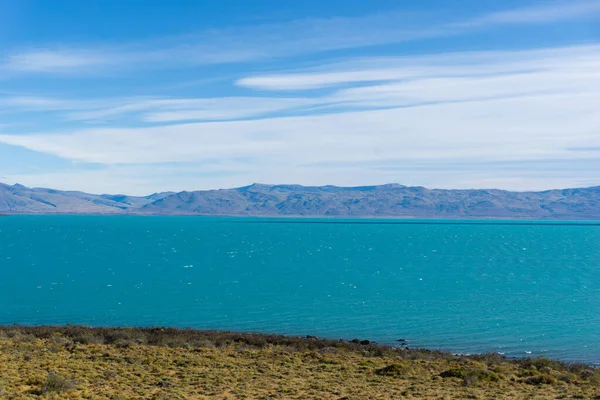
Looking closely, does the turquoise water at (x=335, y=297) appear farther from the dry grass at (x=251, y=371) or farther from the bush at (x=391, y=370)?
the bush at (x=391, y=370)

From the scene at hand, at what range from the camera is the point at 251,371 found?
30016 mm

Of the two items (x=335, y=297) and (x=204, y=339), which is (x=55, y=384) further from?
(x=335, y=297)

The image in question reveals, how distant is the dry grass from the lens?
82.5 ft

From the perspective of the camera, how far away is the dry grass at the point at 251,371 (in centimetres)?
2516

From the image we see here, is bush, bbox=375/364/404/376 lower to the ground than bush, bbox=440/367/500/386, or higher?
lower

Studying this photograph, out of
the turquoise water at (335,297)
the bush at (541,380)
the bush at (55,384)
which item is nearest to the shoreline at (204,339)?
the turquoise water at (335,297)

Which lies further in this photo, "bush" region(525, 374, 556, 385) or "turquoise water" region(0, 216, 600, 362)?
"turquoise water" region(0, 216, 600, 362)

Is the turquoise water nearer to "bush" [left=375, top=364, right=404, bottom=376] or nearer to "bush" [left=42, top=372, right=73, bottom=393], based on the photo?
"bush" [left=375, top=364, right=404, bottom=376]

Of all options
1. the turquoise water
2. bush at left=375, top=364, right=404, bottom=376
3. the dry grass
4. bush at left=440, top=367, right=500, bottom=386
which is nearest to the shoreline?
the dry grass

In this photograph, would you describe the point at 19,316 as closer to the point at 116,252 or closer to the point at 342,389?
the point at 342,389

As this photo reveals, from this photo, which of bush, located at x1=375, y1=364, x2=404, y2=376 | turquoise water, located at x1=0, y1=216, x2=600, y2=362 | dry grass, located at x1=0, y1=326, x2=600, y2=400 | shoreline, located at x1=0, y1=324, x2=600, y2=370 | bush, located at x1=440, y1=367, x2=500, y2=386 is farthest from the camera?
turquoise water, located at x1=0, y1=216, x2=600, y2=362

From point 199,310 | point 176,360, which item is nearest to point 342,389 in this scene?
point 176,360

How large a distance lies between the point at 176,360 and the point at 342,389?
32.5 ft

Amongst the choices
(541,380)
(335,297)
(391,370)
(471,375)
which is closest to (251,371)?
(391,370)
